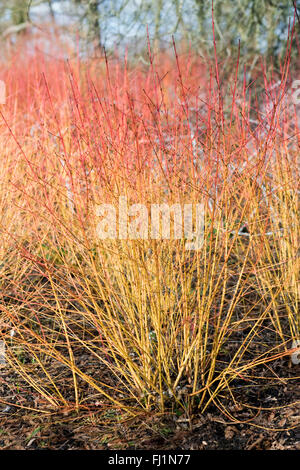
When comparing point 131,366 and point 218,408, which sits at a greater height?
point 131,366

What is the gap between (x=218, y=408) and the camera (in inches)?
74.3

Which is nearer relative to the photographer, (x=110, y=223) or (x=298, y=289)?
(x=110, y=223)

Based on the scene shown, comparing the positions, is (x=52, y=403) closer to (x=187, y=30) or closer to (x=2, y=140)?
(x=2, y=140)

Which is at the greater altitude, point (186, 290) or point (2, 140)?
point (2, 140)
